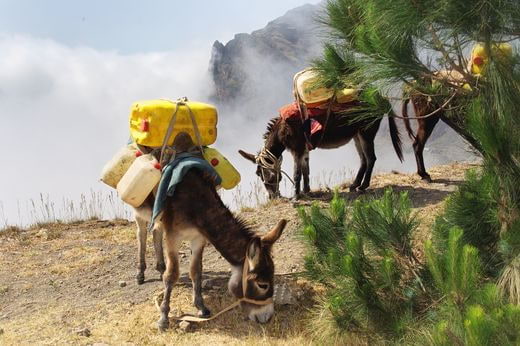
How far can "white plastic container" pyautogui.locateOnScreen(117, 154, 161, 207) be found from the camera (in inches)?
206

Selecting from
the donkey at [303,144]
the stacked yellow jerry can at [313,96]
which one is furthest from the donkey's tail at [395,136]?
the stacked yellow jerry can at [313,96]

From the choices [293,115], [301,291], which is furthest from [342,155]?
[301,291]

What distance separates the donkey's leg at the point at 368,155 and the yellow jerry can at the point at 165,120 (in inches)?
174

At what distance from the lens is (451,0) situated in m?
3.19

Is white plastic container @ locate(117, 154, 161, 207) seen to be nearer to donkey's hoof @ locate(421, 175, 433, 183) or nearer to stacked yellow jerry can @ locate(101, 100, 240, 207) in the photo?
stacked yellow jerry can @ locate(101, 100, 240, 207)

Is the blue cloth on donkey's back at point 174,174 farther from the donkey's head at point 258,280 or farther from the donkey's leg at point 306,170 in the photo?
the donkey's leg at point 306,170

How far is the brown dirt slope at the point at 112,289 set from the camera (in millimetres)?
4949

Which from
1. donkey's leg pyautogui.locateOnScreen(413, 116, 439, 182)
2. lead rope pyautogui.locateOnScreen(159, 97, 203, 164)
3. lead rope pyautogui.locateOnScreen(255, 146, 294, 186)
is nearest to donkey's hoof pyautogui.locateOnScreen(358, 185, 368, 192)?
donkey's leg pyautogui.locateOnScreen(413, 116, 439, 182)

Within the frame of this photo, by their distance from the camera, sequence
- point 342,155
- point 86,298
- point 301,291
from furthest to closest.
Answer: point 342,155, point 86,298, point 301,291

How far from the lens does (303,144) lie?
953cm

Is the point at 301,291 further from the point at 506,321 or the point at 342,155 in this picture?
the point at 342,155

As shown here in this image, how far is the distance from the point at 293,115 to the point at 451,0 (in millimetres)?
6293

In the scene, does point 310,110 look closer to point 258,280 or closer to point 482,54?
point 258,280

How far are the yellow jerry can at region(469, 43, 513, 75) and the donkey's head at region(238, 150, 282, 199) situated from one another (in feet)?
19.5
